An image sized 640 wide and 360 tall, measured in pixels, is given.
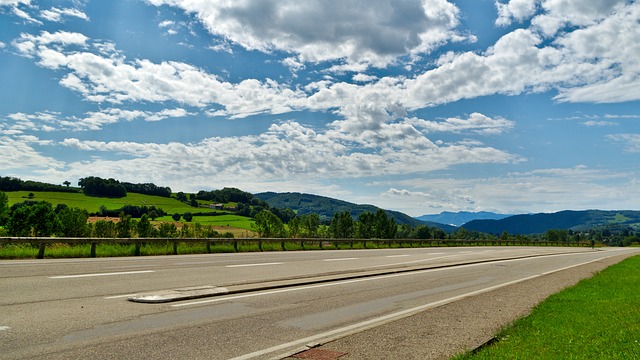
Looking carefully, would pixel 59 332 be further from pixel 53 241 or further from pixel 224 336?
pixel 53 241

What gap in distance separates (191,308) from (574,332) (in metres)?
→ 7.59

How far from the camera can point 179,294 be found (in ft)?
34.6

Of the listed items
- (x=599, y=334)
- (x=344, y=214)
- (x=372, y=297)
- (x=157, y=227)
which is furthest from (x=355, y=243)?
(x=344, y=214)

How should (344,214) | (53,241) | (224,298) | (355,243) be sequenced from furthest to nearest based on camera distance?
1. (344,214)
2. (355,243)
3. (53,241)
4. (224,298)

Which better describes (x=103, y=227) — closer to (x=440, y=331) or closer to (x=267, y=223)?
(x=267, y=223)

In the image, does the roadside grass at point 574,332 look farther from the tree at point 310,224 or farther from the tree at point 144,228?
the tree at point 310,224

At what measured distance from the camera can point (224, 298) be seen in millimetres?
10859

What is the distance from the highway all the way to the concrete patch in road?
193 millimetres

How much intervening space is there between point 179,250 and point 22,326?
61.1 feet

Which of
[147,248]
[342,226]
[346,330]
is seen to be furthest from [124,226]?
[346,330]

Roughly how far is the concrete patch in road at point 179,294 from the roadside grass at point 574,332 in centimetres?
635

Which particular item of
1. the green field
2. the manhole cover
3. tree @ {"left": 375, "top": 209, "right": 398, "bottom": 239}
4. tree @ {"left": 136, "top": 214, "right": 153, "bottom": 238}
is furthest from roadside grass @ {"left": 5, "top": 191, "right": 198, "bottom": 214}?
the manhole cover

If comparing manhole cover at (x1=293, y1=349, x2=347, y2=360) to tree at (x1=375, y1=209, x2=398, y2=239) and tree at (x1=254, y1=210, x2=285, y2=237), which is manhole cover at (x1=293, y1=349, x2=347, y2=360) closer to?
tree at (x1=254, y1=210, x2=285, y2=237)

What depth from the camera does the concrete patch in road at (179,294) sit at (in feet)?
32.3
